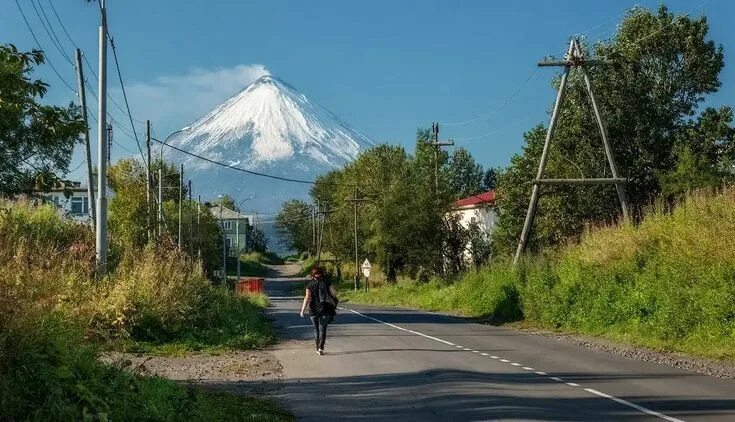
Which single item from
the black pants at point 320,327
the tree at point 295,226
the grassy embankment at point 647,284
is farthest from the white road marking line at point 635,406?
the tree at point 295,226

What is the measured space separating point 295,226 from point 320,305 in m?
130

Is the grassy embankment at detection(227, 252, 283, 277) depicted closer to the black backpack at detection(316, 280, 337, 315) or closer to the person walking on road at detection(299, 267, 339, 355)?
the person walking on road at detection(299, 267, 339, 355)

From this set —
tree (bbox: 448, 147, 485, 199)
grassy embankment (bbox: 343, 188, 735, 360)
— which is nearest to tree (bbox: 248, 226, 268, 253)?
tree (bbox: 448, 147, 485, 199)

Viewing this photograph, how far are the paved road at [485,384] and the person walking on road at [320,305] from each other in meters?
0.45

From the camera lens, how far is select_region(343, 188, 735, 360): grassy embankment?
17828 millimetres

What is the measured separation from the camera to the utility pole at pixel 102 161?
18203mm

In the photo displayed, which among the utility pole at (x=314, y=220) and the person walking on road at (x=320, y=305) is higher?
the utility pole at (x=314, y=220)

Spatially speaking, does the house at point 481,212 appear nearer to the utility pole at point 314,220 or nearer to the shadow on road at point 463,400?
the shadow on road at point 463,400

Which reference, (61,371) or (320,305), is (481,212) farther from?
(61,371)

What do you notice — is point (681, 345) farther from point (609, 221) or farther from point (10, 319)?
point (609, 221)

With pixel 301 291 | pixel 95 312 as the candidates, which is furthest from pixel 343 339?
pixel 301 291

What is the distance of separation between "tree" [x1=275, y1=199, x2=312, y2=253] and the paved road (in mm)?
115875

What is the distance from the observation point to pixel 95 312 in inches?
656

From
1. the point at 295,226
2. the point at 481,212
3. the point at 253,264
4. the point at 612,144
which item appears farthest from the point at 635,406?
the point at 295,226
